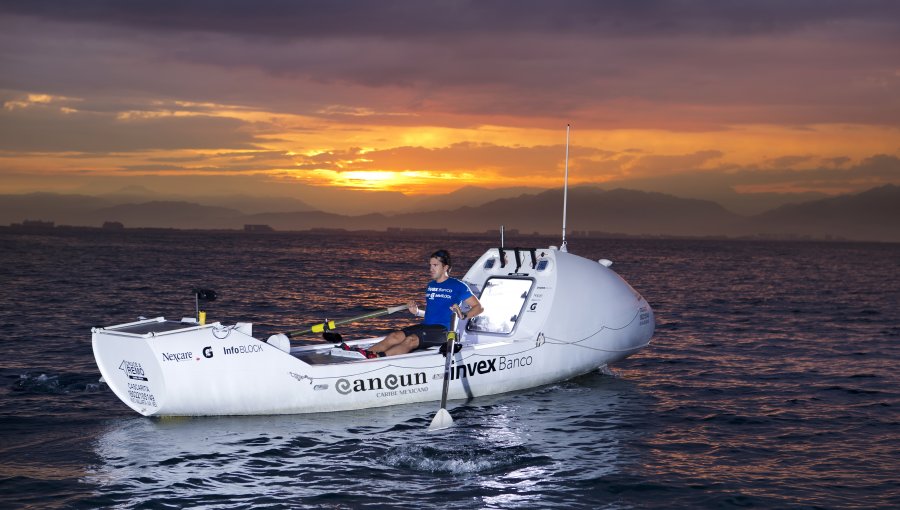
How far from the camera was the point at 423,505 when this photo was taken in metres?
9.04

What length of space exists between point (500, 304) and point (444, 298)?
2643mm

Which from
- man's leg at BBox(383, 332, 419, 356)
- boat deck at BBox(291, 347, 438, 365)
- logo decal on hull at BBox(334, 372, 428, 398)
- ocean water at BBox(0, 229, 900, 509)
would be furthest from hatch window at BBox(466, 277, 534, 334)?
logo decal on hull at BBox(334, 372, 428, 398)

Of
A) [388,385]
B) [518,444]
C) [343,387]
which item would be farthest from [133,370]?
[518,444]

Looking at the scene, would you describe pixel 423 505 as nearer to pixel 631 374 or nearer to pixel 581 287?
pixel 581 287

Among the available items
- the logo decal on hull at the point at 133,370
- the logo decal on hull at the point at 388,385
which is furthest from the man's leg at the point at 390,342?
the logo decal on hull at the point at 133,370

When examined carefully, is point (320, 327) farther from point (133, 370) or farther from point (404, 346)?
point (133, 370)

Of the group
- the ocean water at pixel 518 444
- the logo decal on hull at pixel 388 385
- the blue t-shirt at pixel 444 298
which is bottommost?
the ocean water at pixel 518 444

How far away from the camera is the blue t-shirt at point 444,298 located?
1362 cm

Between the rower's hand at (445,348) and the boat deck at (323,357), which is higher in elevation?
the rower's hand at (445,348)

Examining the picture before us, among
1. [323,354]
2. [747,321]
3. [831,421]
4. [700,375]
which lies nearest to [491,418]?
[323,354]

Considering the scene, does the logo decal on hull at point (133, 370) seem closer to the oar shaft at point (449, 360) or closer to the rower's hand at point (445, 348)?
the oar shaft at point (449, 360)

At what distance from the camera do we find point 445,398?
12.8 metres

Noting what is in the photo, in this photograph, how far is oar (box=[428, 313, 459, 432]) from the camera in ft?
39.9

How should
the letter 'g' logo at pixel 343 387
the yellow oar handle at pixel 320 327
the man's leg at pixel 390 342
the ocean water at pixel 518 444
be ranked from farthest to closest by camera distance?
the man's leg at pixel 390 342, the yellow oar handle at pixel 320 327, the letter 'g' logo at pixel 343 387, the ocean water at pixel 518 444
